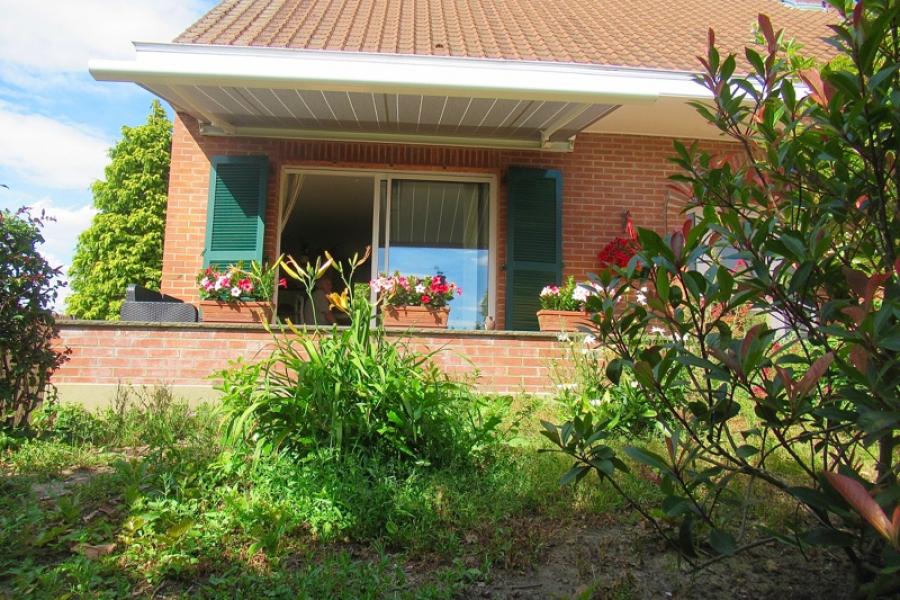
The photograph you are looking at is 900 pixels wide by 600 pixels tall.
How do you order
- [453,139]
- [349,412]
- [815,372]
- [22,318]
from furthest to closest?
1. [453,139]
2. [22,318]
3. [349,412]
4. [815,372]

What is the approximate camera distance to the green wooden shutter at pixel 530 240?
801 centimetres

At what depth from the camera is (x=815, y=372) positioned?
168 cm

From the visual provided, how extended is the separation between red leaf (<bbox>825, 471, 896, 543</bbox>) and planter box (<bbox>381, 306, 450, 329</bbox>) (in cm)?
582

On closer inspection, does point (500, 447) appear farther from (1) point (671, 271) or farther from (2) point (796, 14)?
(2) point (796, 14)

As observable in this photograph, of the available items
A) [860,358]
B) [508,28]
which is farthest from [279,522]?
[508,28]

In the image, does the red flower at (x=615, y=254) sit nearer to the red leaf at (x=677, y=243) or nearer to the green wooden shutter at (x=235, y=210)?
the green wooden shutter at (x=235, y=210)

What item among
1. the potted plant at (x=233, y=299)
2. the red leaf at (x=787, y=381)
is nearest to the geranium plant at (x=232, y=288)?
the potted plant at (x=233, y=299)

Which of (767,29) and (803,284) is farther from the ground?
(767,29)

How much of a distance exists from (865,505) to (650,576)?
60.8 inches

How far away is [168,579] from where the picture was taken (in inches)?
106

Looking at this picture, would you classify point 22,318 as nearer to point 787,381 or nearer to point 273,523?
point 273,523

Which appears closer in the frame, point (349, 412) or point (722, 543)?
point (722, 543)

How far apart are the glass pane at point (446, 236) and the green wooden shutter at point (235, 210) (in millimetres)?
1559

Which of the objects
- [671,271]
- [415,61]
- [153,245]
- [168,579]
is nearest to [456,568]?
[168,579]
